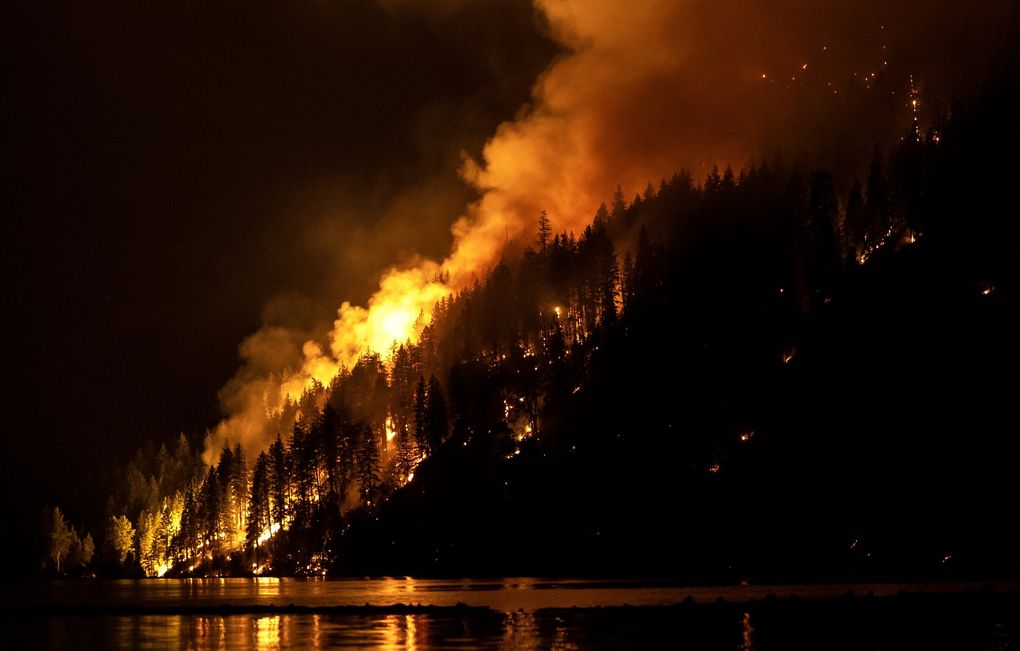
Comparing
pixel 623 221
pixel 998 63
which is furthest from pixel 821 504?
pixel 998 63

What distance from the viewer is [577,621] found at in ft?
175

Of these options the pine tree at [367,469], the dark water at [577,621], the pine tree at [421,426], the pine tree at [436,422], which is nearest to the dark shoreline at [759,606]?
the dark water at [577,621]

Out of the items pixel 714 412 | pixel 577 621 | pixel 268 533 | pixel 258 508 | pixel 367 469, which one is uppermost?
pixel 714 412

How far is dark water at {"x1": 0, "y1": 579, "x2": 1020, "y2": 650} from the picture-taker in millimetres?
44000

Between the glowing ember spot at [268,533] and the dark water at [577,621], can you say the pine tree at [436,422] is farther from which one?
the dark water at [577,621]

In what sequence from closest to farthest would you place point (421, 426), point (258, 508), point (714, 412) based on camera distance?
point (714, 412) → point (421, 426) → point (258, 508)

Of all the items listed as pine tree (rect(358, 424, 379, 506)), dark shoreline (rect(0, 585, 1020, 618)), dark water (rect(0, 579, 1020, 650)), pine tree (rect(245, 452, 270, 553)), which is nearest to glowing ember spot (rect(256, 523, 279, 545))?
pine tree (rect(245, 452, 270, 553))

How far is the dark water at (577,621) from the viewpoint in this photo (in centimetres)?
4400

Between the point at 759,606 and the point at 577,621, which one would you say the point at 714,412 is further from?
the point at 577,621

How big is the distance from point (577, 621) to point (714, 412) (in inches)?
2831

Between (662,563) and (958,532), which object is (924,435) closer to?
(958,532)

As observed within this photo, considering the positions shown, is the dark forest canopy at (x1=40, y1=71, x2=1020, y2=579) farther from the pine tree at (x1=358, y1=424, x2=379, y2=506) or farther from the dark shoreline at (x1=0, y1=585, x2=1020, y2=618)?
the dark shoreline at (x1=0, y1=585, x2=1020, y2=618)

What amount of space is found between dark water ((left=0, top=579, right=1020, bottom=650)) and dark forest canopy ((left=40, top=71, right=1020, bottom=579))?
2476 centimetres

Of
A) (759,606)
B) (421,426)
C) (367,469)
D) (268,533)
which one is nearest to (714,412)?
(421,426)
